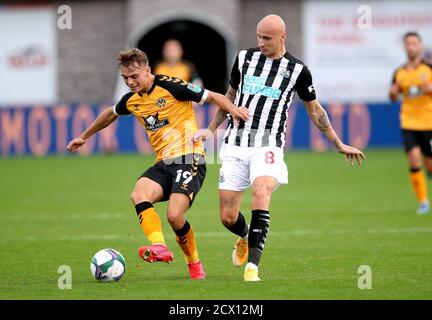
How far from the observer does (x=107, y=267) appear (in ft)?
29.6

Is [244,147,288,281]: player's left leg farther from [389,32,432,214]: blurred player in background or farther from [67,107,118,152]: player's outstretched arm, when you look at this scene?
[389,32,432,214]: blurred player in background

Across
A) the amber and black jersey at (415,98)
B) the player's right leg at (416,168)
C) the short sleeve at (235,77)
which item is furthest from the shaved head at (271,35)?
the amber and black jersey at (415,98)

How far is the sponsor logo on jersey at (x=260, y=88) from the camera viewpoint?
30.6 feet

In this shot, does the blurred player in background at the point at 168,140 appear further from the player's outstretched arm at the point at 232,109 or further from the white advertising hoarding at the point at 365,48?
the white advertising hoarding at the point at 365,48

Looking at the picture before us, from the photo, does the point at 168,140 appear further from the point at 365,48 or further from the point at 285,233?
the point at 365,48

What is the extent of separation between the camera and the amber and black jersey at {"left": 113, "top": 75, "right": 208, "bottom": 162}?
31.2 feet

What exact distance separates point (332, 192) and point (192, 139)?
9.17 metres

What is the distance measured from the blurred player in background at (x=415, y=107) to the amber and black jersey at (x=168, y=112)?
640 cm

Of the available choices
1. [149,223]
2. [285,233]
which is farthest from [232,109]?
[285,233]

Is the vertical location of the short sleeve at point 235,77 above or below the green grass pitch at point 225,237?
above

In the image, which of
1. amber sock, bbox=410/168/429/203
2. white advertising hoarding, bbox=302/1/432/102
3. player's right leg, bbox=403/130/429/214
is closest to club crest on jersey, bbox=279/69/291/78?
player's right leg, bbox=403/130/429/214

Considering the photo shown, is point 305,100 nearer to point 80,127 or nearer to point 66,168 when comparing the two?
point 66,168
